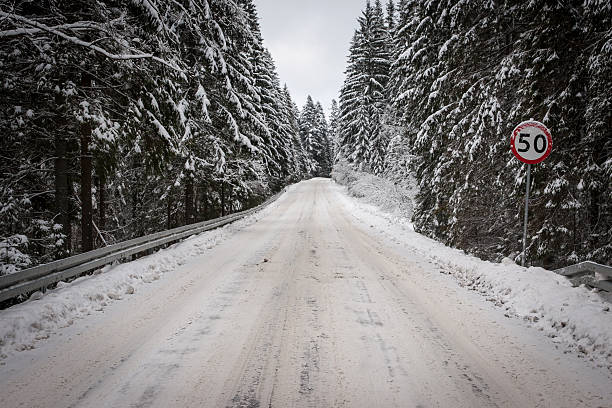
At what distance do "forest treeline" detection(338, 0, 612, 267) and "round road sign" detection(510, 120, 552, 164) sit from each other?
1510mm

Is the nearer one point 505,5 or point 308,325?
point 308,325

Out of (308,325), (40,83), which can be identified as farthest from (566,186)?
(40,83)

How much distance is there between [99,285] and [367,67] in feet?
105

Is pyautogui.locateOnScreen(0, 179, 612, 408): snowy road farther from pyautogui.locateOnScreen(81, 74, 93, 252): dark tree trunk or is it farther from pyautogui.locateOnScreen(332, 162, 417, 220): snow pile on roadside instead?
pyautogui.locateOnScreen(332, 162, 417, 220): snow pile on roadside

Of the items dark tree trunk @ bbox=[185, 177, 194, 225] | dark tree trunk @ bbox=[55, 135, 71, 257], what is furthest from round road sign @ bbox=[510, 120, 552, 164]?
dark tree trunk @ bbox=[185, 177, 194, 225]

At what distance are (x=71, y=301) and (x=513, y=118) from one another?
10.4m

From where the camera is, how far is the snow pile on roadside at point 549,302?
12.9ft

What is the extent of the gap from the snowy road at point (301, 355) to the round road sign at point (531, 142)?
9.40ft

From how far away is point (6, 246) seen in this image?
6.18 meters

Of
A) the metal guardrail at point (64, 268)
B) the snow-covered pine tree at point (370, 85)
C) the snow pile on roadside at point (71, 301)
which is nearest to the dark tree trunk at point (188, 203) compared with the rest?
the metal guardrail at point (64, 268)

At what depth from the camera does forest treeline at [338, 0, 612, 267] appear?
23.2 feet

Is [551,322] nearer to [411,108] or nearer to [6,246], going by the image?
[6,246]

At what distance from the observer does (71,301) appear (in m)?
5.33

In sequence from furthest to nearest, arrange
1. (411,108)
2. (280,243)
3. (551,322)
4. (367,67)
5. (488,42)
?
(367,67), (411,108), (280,243), (488,42), (551,322)
